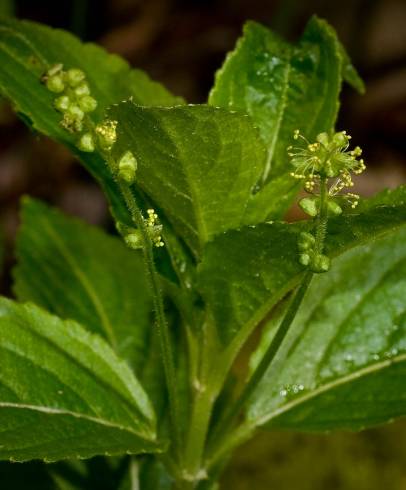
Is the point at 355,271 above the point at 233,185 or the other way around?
the other way around

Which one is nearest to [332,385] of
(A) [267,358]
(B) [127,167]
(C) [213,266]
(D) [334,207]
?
(A) [267,358]

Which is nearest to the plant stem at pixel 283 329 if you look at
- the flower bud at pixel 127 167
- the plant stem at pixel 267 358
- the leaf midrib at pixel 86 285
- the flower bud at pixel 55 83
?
the plant stem at pixel 267 358

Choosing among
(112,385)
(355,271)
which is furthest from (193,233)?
(355,271)

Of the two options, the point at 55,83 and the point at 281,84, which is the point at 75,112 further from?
the point at 281,84

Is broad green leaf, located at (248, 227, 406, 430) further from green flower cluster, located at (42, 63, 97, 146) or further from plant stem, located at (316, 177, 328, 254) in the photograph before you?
green flower cluster, located at (42, 63, 97, 146)

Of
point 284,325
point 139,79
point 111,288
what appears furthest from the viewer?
point 111,288

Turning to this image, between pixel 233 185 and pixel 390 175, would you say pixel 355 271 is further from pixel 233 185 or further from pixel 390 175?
pixel 390 175

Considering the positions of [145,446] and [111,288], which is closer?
[145,446]

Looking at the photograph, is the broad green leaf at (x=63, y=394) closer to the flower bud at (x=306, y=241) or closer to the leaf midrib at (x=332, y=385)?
the leaf midrib at (x=332, y=385)

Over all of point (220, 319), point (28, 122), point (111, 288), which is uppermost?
point (28, 122)
